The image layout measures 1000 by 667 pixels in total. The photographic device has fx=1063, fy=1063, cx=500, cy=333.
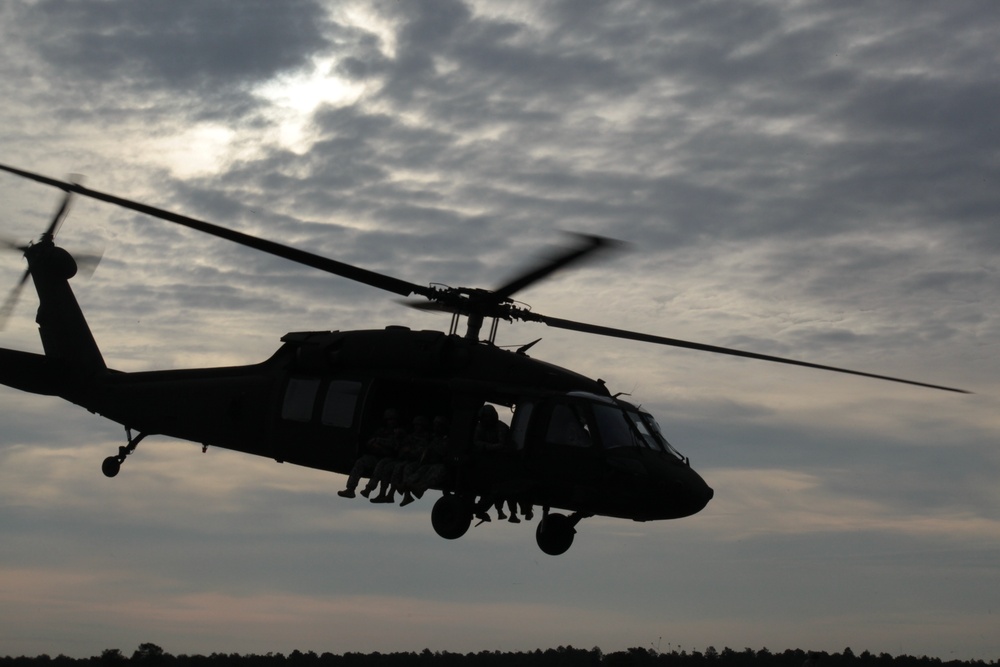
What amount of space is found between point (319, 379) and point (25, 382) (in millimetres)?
8704

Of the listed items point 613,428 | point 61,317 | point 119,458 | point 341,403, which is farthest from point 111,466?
point 613,428

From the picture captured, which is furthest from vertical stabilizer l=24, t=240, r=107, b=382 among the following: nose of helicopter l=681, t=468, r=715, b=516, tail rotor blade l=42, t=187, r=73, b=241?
nose of helicopter l=681, t=468, r=715, b=516

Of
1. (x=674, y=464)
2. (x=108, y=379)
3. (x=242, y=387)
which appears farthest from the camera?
(x=108, y=379)

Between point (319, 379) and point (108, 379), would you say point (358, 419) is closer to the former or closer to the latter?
point (319, 379)

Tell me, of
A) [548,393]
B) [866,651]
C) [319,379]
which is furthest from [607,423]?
[866,651]

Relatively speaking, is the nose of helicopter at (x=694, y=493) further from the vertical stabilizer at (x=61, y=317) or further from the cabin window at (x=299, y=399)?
the vertical stabilizer at (x=61, y=317)

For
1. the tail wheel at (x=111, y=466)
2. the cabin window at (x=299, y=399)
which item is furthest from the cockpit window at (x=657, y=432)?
the tail wheel at (x=111, y=466)

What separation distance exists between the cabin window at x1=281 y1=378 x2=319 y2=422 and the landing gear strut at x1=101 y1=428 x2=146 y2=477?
476 cm

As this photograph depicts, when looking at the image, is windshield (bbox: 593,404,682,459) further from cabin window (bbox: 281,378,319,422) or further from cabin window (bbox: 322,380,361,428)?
cabin window (bbox: 281,378,319,422)

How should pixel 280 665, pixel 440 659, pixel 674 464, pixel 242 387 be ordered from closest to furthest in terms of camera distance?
pixel 674 464
pixel 242 387
pixel 280 665
pixel 440 659

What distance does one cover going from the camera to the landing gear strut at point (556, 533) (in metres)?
18.7

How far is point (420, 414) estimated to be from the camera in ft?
67.3

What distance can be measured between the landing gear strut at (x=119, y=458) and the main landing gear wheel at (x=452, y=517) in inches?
338

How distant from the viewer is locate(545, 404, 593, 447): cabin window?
693 inches
